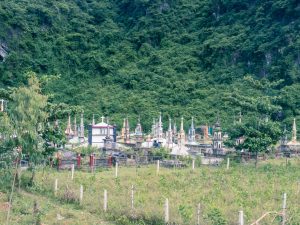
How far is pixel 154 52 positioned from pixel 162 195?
2655 inches

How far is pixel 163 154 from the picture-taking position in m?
31.7

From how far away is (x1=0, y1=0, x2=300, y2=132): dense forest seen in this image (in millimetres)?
66413

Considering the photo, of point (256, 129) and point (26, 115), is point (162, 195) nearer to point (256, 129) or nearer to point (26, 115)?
point (26, 115)

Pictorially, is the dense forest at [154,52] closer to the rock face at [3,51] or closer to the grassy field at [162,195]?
the rock face at [3,51]

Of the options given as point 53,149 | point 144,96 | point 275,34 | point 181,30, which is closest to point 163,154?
point 53,149

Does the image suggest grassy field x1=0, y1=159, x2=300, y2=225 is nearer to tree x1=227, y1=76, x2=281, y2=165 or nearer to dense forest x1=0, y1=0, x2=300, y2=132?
tree x1=227, y1=76, x2=281, y2=165

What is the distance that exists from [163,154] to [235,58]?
4699 cm

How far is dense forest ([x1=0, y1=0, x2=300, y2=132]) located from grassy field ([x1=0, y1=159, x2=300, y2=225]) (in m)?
30.0

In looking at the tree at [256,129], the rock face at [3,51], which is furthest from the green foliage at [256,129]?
the rock face at [3,51]

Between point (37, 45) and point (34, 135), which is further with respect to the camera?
point (37, 45)

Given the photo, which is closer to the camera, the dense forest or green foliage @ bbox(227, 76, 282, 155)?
green foliage @ bbox(227, 76, 282, 155)

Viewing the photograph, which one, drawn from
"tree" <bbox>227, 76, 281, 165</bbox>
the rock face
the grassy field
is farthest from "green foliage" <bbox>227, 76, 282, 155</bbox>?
the rock face

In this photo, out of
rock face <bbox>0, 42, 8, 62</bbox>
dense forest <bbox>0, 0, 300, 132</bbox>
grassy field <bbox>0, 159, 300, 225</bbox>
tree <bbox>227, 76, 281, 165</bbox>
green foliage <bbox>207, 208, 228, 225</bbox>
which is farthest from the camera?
rock face <bbox>0, 42, 8, 62</bbox>

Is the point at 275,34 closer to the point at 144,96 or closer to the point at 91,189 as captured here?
the point at 144,96
